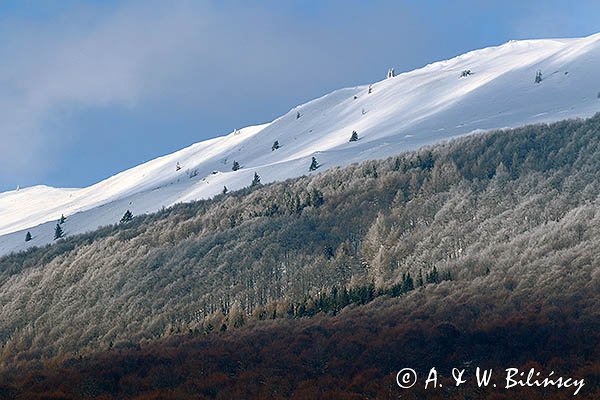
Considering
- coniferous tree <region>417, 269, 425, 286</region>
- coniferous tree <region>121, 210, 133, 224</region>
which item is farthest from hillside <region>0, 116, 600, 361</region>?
coniferous tree <region>121, 210, 133, 224</region>

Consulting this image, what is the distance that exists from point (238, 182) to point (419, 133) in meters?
21.4

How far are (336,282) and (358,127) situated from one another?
2001 inches

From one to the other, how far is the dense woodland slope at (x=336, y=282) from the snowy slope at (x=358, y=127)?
30.5ft

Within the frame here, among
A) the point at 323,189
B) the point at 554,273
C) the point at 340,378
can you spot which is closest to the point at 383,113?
the point at 323,189

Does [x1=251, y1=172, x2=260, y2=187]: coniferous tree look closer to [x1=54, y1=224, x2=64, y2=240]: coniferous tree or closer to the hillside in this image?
the hillside

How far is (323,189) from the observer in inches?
2430

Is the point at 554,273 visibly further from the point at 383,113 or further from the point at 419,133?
the point at 383,113

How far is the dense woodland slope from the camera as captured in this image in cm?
2647

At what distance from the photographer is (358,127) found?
307ft

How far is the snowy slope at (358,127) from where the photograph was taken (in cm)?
7450

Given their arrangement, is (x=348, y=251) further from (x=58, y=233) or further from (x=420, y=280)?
(x=58, y=233)

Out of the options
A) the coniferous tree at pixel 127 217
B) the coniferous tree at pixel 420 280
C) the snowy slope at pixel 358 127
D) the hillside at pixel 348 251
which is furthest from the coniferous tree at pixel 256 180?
the coniferous tree at pixel 420 280

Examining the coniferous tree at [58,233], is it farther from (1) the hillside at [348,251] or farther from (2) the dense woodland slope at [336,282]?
(1) the hillside at [348,251]

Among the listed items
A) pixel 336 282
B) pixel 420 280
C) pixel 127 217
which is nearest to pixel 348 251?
pixel 336 282
